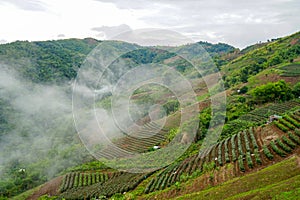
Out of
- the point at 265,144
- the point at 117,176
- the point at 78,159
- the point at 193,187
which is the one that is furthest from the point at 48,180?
the point at 265,144

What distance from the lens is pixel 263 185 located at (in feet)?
46.9

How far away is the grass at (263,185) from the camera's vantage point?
41.4ft

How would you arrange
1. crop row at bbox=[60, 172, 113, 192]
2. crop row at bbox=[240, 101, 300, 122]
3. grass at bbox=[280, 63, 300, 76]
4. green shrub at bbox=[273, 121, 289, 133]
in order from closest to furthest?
green shrub at bbox=[273, 121, 289, 133] < crop row at bbox=[60, 172, 113, 192] < crop row at bbox=[240, 101, 300, 122] < grass at bbox=[280, 63, 300, 76]

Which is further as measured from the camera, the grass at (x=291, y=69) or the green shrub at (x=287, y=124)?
the grass at (x=291, y=69)

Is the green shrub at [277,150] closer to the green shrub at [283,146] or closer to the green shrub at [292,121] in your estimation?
the green shrub at [283,146]

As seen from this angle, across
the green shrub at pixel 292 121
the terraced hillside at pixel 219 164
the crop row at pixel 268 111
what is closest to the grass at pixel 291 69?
the crop row at pixel 268 111

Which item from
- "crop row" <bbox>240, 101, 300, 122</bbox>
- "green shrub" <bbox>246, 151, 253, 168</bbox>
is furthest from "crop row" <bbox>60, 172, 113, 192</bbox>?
"crop row" <bbox>240, 101, 300, 122</bbox>

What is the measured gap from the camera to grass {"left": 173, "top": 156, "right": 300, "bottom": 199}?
12.6 m

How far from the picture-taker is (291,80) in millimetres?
49625

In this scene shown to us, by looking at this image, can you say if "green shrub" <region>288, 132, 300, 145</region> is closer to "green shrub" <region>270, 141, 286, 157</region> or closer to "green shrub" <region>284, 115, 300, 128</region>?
"green shrub" <region>270, 141, 286, 157</region>

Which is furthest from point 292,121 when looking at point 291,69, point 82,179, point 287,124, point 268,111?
point 291,69

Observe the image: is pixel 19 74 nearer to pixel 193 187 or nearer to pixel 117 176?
pixel 117 176

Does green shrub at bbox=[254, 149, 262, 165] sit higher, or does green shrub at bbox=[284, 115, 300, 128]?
green shrub at bbox=[284, 115, 300, 128]

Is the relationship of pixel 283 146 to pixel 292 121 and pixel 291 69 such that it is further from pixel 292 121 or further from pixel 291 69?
pixel 291 69
